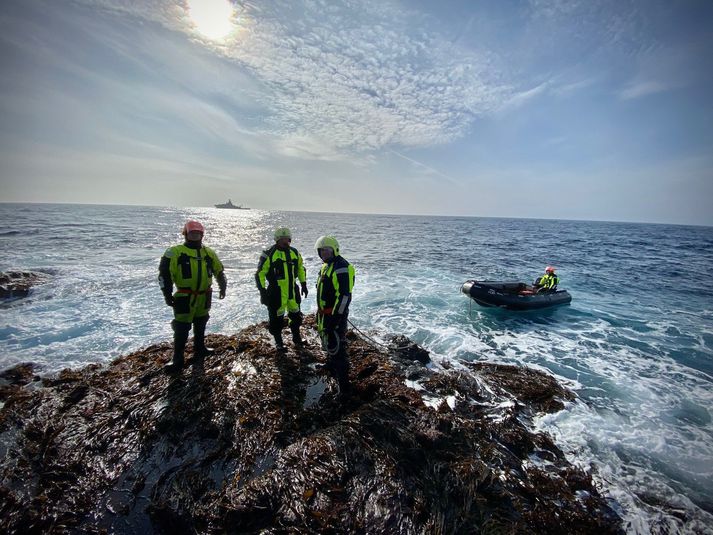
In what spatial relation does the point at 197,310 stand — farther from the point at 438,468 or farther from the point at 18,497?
the point at 438,468

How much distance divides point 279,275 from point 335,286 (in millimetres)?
1714

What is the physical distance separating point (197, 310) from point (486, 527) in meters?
5.29

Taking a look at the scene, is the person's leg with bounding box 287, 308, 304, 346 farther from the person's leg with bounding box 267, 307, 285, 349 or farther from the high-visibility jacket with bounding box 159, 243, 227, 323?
the high-visibility jacket with bounding box 159, 243, 227, 323

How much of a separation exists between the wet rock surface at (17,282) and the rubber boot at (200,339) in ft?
35.1

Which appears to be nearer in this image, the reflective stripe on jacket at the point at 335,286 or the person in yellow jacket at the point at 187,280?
the reflective stripe on jacket at the point at 335,286

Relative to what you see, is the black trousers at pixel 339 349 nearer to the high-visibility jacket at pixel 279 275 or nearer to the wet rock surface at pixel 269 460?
the wet rock surface at pixel 269 460

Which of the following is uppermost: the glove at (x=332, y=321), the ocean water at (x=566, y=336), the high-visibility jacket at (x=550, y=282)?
the glove at (x=332, y=321)

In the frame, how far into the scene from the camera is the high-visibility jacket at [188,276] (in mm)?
4984

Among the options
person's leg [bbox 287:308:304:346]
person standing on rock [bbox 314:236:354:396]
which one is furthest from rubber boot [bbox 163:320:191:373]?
person standing on rock [bbox 314:236:354:396]

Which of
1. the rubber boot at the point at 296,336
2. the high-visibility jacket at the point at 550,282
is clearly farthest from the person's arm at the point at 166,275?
the high-visibility jacket at the point at 550,282

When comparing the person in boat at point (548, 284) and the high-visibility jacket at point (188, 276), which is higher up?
the high-visibility jacket at point (188, 276)

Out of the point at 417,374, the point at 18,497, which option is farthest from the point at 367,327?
the point at 18,497

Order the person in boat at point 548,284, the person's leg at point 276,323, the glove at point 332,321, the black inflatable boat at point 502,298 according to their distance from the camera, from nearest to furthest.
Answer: the glove at point 332,321
the person's leg at point 276,323
the black inflatable boat at point 502,298
the person in boat at point 548,284

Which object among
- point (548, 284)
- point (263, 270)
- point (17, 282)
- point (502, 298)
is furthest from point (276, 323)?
point (17, 282)
